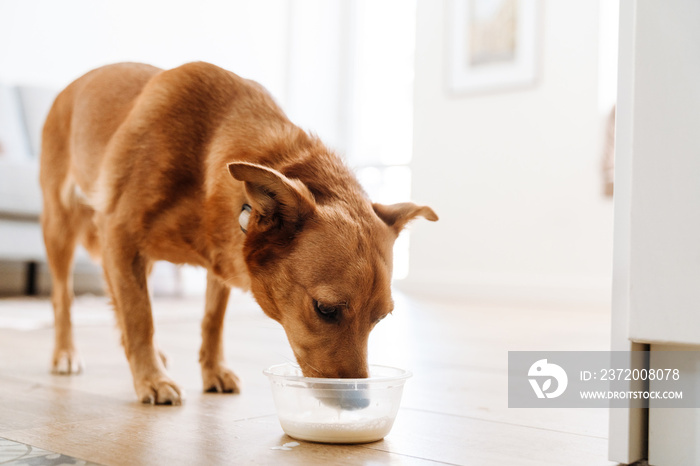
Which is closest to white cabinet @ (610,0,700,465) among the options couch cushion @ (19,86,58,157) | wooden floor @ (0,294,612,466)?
wooden floor @ (0,294,612,466)

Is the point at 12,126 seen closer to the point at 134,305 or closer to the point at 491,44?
the point at 491,44

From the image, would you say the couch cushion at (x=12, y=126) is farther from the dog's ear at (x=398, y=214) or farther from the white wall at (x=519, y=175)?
the dog's ear at (x=398, y=214)

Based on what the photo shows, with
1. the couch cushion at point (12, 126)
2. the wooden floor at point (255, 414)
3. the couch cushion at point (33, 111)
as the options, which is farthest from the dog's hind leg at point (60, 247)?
the couch cushion at point (33, 111)

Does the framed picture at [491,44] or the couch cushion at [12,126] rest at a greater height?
the framed picture at [491,44]

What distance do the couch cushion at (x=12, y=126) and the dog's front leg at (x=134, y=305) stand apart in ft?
13.0

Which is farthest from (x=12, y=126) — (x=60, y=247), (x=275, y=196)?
(x=275, y=196)

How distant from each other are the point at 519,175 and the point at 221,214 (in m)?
5.08

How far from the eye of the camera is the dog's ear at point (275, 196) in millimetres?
Result: 1285

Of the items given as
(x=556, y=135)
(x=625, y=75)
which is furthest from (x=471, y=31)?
(x=625, y=75)

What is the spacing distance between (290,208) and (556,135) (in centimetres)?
516

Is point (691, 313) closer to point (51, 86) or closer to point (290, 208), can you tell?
point (290, 208)

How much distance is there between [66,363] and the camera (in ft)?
6.79

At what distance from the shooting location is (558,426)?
4.91 ft

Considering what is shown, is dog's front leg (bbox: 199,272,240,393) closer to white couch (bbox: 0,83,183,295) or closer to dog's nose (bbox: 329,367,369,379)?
dog's nose (bbox: 329,367,369,379)
